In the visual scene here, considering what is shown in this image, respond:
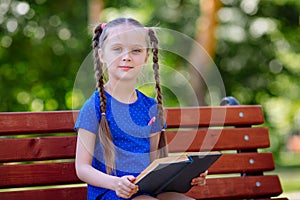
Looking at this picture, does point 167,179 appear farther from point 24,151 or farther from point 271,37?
point 271,37

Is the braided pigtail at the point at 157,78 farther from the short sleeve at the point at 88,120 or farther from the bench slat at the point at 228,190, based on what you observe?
the bench slat at the point at 228,190

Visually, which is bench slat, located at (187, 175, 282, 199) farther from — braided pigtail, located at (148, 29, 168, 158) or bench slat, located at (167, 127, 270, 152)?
braided pigtail, located at (148, 29, 168, 158)

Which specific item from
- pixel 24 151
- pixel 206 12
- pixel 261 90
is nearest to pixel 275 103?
pixel 261 90

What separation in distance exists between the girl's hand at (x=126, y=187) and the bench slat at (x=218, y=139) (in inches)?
36.4

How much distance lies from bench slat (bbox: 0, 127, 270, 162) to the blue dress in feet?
1.48

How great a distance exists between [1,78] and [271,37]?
23.5 feet

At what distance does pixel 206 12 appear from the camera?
12617mm

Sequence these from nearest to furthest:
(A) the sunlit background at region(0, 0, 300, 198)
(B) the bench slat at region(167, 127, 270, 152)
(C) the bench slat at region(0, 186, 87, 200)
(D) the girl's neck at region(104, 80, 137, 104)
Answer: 1. (D) the girl's neck at region(104, 80, 137, 104)
2. (C) the bench slat at region(0, 186, 87, 200)
3. (B) the bench slat at region(167, 127, 270, 152)
4. (A) the sunlit background at region(0, 0, 300, 198)

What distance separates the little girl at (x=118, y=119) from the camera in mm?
2812

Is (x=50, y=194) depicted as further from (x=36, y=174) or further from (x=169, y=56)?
(x=169, y=56)

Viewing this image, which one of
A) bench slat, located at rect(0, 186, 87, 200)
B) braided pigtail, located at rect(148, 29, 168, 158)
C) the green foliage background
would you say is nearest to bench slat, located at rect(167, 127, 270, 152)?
braided pigtail, located at rect(148, 29, 168, 158)

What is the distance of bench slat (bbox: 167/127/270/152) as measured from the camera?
3533 mm

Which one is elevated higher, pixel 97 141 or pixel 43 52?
pixel 43 52

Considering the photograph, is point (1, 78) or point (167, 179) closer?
point (167, 179)
